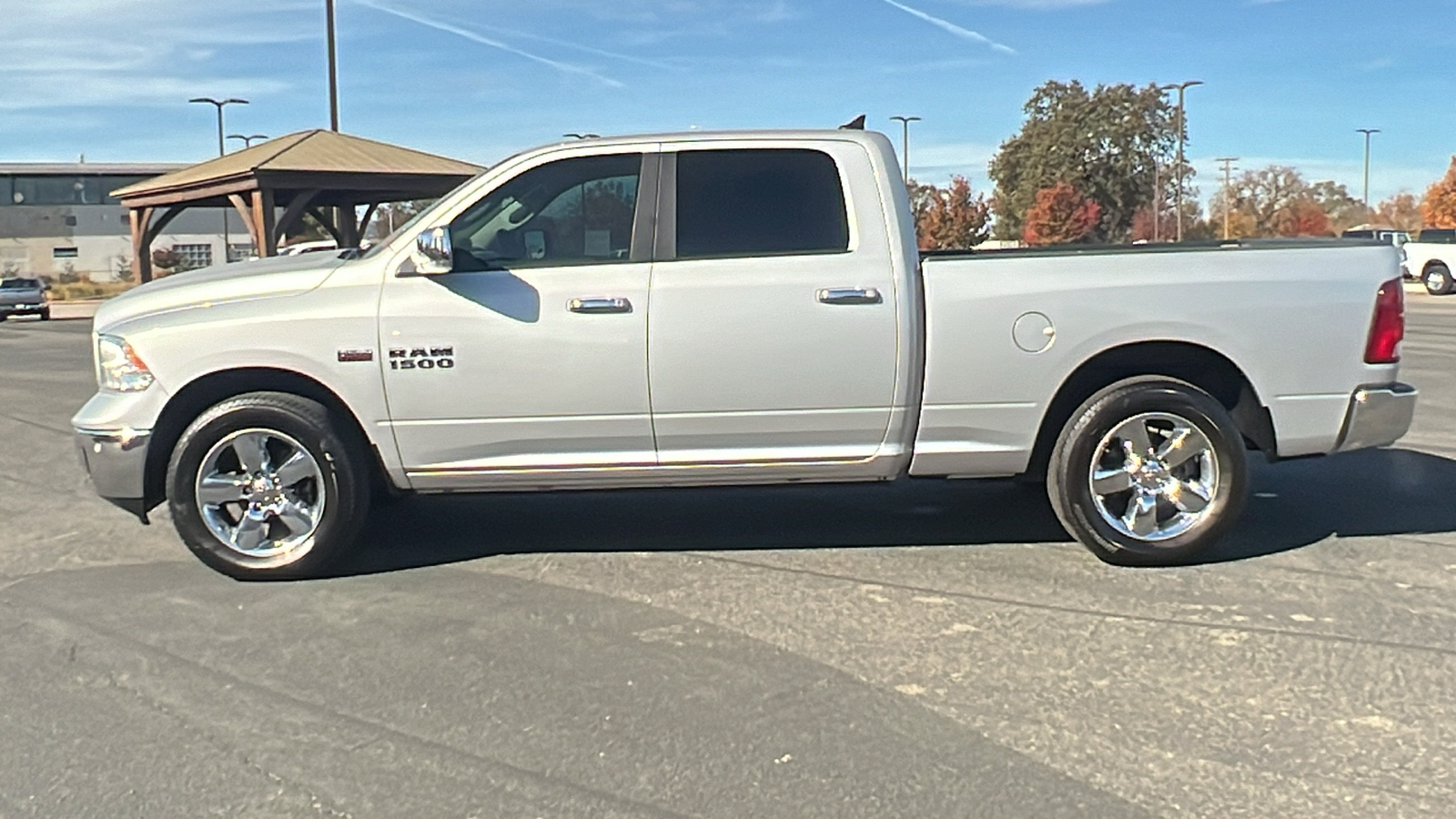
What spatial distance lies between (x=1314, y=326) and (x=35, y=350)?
68.8ft

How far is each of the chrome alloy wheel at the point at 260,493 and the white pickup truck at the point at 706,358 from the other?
1cm

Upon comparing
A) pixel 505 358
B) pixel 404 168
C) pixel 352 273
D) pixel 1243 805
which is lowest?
pixel 1243 805

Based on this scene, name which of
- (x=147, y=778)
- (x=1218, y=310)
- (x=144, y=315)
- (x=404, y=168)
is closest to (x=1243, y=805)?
(x=1218, y=310)

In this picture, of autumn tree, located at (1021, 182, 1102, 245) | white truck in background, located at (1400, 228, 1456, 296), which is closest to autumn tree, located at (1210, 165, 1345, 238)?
autumn tree, located at (1021, 182, 1102, 245)

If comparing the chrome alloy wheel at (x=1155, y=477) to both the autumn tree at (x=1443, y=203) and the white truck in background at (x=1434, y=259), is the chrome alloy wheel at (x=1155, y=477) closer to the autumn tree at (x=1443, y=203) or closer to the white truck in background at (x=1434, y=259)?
the white truck in background at (x=1434, y=259)

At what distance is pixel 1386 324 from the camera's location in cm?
530

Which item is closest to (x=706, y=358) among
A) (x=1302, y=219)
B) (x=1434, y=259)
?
(x=1434, y=259)

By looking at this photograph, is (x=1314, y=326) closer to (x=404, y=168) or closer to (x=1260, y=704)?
(x=1260, y=704)

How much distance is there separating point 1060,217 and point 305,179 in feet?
168

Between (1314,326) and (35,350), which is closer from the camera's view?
(1314,326)

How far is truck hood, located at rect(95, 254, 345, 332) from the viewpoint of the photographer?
5.27 m

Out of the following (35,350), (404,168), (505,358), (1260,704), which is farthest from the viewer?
(404,168)

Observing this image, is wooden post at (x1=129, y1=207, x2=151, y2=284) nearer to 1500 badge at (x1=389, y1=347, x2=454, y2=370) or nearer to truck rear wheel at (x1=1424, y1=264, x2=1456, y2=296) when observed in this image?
1500 badge at (x1=389, y1=347, x2=454, y2=370)

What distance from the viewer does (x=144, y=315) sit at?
5.29 metres
